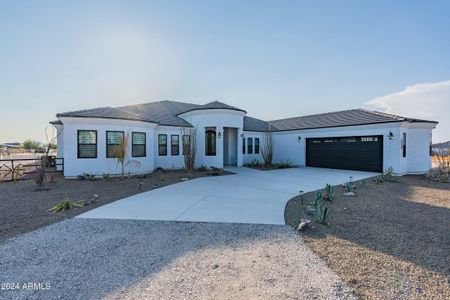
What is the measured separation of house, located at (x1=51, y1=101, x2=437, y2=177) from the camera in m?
13.1

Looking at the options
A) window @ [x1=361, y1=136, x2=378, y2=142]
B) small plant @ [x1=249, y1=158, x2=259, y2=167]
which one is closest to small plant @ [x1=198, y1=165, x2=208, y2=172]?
small plant @ [x1=249, y1=158, x2=259, y2=167]

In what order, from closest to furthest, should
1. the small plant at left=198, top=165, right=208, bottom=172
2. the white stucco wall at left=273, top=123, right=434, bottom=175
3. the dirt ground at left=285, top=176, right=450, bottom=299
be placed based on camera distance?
the dirt ground at left=285, top=176, right=450, bottom=299 → the white stucco wall at left=273, top=123, right=434, bottom=175 → the small plant at left=198, top=165, right=208, bottom=172

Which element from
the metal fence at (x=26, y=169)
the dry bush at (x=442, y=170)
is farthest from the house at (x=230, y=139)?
the metal fence at (x=26, y=169)

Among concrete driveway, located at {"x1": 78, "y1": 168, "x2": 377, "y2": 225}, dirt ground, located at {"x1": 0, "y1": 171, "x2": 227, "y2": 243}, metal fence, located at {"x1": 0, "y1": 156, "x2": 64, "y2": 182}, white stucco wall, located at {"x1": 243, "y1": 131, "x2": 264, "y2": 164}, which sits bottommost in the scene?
dirt ground, located at {"x1": 0, "y1": 171, "x2": 227, "y2": 243}

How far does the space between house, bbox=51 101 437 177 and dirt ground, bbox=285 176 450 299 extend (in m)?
7.70

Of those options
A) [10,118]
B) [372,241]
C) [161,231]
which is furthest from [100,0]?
[10,118]

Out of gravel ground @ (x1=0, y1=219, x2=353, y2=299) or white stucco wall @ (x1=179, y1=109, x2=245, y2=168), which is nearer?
gravel ground @ (x1=0, y1=219, x2=353, y2=299)

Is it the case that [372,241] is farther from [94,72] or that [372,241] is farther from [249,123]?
[249,123]

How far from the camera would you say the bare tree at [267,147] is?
19578mm

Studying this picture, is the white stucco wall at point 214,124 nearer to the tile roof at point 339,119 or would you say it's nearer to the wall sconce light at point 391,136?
the tile roof at point 339,119

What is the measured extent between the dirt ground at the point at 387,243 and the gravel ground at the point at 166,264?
1.32 ft

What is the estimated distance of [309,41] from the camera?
11.7 m

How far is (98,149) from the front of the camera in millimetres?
13227

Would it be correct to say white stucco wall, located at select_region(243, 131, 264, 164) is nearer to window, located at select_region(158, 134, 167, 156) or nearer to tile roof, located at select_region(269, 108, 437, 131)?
tile roof, located at select_region(269, 108, 437, 131)
